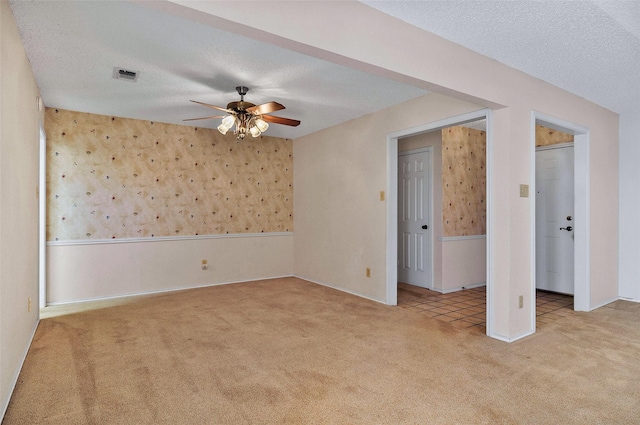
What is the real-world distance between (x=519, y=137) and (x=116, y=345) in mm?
3915

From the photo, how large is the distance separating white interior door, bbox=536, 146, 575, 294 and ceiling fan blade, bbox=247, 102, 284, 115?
12.6 ft

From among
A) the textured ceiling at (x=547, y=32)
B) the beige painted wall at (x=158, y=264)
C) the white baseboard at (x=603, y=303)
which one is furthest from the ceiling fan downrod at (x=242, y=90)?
the white baseboard at (x=603, y=303)

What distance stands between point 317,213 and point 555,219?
331 cm

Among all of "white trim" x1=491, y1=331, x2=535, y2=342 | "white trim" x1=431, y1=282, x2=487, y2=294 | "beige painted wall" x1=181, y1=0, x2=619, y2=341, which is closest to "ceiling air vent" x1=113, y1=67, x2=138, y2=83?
"beige painted wall" x1=181, y1=0, x2=619, y2=341

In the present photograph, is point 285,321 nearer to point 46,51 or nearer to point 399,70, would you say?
point 399,70

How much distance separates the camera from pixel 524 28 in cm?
254

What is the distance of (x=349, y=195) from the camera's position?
16.9ft

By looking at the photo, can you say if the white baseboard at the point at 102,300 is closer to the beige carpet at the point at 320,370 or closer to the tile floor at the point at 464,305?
the beige carpet at the point at 320,370

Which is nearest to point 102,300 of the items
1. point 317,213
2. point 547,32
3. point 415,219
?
point 317,213

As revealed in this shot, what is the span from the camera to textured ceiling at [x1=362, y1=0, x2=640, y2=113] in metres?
2.26

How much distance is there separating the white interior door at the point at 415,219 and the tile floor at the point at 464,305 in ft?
1.00

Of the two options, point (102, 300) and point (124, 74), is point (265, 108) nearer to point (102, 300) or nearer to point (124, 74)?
point (124, 74)

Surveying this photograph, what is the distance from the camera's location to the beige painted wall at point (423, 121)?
2.07 metres

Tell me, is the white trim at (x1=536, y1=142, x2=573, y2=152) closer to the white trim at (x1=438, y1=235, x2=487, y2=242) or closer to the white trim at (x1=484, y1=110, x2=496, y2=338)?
the white trim at (x1=438, y1=235, x2=487, y2=242)
